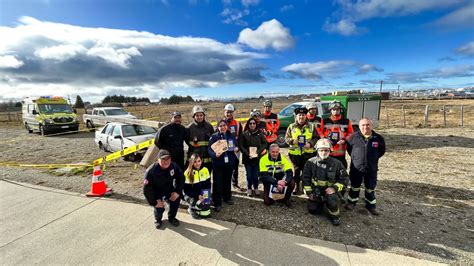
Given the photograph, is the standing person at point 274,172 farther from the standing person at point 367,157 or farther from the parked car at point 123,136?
the parked car at point 123,136

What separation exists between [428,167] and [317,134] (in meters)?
4.37

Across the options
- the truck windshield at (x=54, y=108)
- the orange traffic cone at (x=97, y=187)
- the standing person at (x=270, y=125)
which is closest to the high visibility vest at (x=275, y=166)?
the standing person at (x=270, y=125)

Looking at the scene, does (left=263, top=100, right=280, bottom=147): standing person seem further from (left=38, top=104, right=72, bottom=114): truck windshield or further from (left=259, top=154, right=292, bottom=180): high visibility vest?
(left=38, top=104, right=72, bottom=114): truck windshield

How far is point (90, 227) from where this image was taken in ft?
11.6

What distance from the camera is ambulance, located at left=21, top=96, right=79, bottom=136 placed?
14266 millimetres

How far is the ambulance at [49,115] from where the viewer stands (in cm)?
1427

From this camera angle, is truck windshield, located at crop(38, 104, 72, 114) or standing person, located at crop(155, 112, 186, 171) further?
truck windshield, located at crop(38, 104, 72, 114)

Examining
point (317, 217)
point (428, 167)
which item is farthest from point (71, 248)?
point (428, 167)

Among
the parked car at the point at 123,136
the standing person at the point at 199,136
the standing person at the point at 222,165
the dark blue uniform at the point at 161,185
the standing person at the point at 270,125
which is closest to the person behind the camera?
the dark blue uniform at the point at 161,185

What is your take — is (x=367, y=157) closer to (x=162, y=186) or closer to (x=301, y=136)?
(x=301, y=136)

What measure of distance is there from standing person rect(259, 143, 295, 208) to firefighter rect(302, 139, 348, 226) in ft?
1.25

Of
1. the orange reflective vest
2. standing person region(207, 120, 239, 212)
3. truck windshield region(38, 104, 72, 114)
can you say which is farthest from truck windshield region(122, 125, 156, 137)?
truck windshield region(38, 104, 72, 114)

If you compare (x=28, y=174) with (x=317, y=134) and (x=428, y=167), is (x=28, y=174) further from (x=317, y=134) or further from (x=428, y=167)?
(x=428, y=167)

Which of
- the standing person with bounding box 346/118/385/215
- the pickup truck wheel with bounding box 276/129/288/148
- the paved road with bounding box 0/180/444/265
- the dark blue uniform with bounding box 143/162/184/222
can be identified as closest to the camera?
the paved road with bounding box 0/180/444/265
